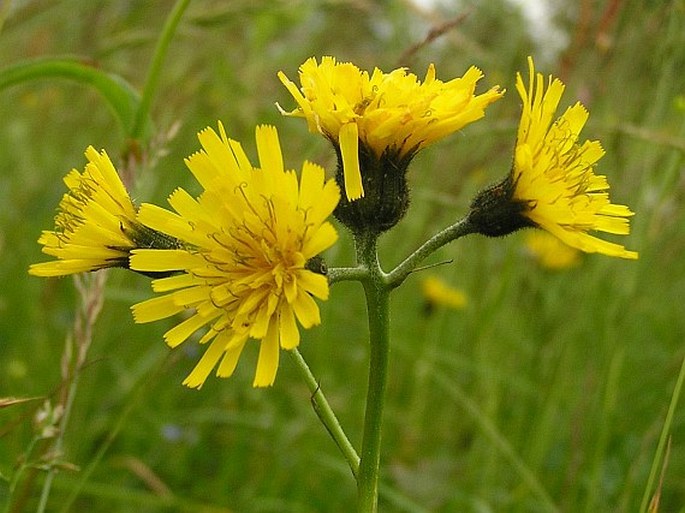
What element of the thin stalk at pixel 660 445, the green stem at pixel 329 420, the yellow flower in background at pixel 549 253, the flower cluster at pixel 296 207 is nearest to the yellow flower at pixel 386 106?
the flower cluster at pixel 296 207

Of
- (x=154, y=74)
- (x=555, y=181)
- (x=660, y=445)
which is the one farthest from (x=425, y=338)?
(x=555, y=181)

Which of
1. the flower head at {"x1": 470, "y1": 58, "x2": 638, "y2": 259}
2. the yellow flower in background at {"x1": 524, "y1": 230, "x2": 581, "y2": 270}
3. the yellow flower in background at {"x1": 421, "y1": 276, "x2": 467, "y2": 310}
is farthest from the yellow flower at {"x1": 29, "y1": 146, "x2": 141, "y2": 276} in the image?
the yellow flower in background at {"x1": 524, "y1": 230, "x2": 581, "y2": 270}

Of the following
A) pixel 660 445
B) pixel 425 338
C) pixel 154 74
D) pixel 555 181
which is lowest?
pixel 660 445

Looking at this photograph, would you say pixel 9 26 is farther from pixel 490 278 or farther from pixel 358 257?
pixel 490 278

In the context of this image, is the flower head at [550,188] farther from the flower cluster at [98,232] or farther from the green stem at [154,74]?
the green stem at [154,74]

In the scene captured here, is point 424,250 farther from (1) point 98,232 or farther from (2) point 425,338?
(2) point 425,338

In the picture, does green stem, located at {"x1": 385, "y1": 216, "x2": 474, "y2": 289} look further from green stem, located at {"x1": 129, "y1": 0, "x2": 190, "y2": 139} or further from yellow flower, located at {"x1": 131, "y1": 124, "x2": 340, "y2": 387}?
green stem, located at {"x1": 129, "y1": 0, "x2": 190, "y2": 139}
